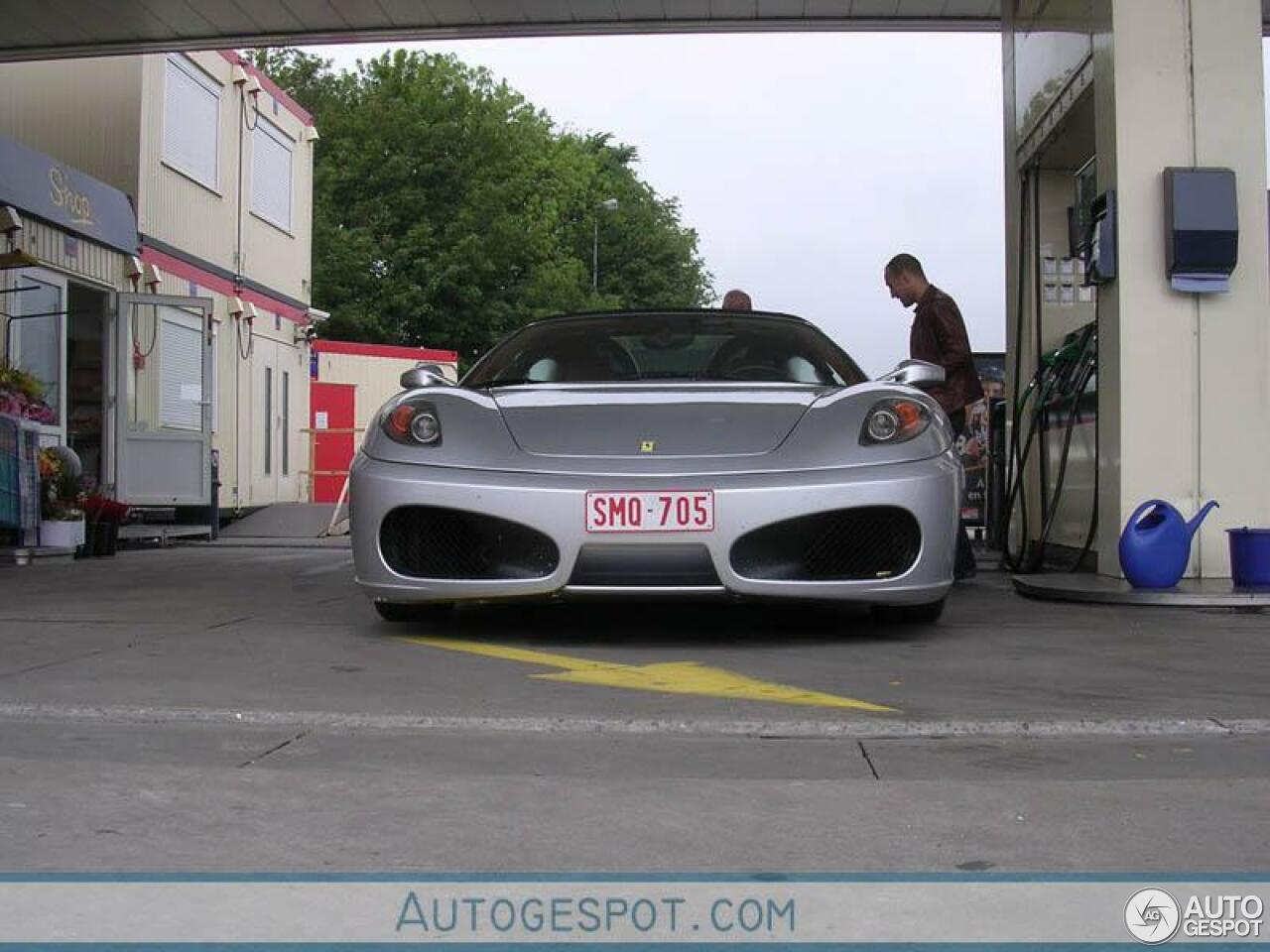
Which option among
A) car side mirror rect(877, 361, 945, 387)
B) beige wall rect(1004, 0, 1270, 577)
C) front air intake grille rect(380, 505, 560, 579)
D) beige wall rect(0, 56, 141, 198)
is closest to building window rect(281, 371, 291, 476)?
beige wall rect(0, 56, 141, 198)

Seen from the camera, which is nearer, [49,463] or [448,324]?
[49,463]

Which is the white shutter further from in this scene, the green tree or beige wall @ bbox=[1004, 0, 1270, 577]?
the green tree

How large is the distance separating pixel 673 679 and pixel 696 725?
68 cm

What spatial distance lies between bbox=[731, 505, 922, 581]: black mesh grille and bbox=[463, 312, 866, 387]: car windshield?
0.93 m

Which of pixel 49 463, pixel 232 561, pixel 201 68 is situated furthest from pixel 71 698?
pixel 201 68

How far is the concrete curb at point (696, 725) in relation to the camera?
3.30 meters

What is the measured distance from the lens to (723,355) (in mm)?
5453

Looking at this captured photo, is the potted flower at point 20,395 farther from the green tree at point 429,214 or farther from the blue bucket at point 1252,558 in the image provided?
the green tree at point 429,214

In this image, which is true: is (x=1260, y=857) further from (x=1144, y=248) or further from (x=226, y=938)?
(x=1144, y=248)

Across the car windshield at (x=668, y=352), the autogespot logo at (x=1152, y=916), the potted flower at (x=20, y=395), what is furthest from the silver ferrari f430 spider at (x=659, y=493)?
the potted flower at (x=20, y=395)

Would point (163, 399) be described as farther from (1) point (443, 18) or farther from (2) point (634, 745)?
(2) point (634, 745)

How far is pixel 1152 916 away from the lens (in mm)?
2027

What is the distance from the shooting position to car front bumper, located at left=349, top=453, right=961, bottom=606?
4281mm

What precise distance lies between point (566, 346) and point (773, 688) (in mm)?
2152
